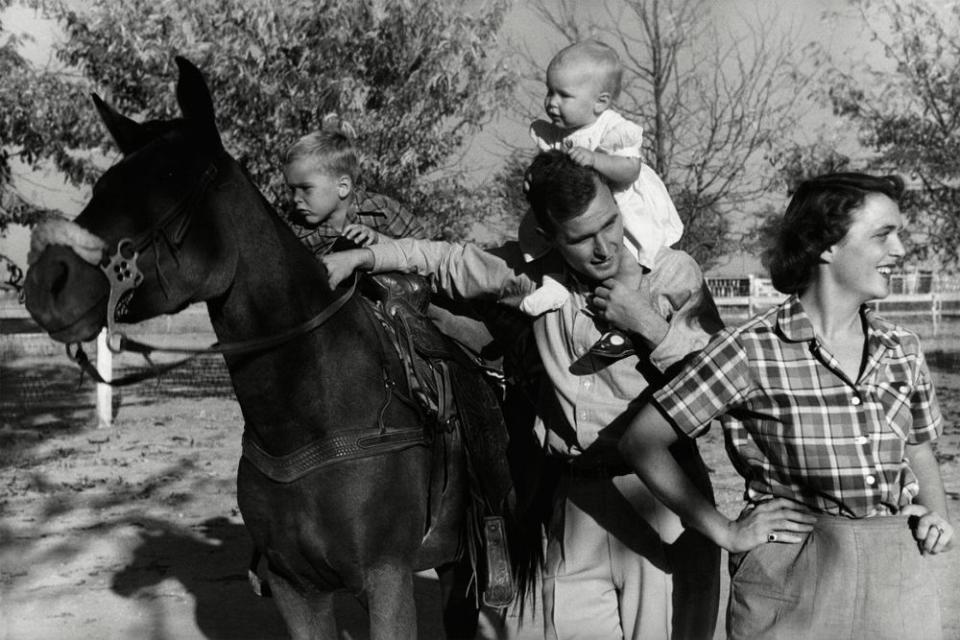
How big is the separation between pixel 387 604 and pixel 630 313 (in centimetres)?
113

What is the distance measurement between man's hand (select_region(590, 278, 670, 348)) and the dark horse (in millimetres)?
712

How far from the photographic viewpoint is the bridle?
2.77m

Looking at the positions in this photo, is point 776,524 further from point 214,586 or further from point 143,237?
point 214,586

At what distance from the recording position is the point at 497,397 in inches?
163

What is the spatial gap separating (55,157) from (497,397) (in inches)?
337

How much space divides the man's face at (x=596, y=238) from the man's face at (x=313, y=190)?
127 cm

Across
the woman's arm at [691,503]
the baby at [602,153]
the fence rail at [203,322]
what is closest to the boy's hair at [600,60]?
the baby at [602,153]

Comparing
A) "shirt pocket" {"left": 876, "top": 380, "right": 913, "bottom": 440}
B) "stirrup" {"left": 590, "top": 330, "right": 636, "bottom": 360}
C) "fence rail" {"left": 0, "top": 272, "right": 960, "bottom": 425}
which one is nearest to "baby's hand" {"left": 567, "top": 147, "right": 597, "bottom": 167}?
"stirrup" {"left": 590, "top": 330, "right": 636, "bottom": 360}

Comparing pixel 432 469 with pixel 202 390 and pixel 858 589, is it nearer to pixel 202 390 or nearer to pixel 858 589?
pixel 858 589

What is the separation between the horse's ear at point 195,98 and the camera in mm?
3027

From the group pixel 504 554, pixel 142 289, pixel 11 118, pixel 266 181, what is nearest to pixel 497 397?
pixel 504 554

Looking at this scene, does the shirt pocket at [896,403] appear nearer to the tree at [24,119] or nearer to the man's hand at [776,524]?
the man's hand at [776,524]

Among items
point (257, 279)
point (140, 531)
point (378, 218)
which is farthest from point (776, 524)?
point (140, 531)

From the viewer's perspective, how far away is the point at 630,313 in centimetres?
317
